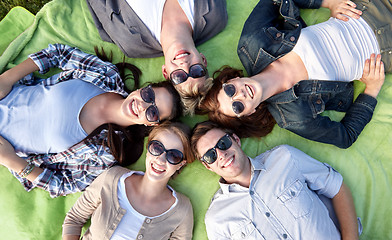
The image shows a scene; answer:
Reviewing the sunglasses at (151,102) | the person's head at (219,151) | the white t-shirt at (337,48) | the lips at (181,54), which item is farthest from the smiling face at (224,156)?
the white t-shirt at (337,48)

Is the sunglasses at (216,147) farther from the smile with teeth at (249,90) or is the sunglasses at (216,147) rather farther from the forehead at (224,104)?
the smile with teeth at (249,90)

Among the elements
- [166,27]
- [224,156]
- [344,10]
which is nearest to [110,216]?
[224,156]

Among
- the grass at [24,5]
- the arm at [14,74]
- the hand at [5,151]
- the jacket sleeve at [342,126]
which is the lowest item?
the jacket sleeve at [342,126]

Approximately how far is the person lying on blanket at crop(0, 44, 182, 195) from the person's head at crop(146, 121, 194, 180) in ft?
0.46

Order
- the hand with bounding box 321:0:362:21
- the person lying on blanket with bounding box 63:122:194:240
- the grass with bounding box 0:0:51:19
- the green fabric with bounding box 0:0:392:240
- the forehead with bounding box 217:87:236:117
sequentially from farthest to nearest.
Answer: the grass with bounding box 0:0:51:19
the green fabric with bounding box 0:0:392:240
the hand with bounding box 321:0:362:21
the person lying on blanket with bounding box 63:122:194:240
the forehead with bounding box 217:87:236:117

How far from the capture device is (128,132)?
3.44 metres

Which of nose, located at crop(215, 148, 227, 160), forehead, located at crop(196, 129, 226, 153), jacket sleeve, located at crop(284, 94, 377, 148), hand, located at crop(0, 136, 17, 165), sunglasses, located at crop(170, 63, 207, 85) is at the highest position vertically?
sunglasses, located at crop(170, 63, 207, 85)

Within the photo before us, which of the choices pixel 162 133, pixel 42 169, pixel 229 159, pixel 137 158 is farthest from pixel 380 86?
pixel 42 169

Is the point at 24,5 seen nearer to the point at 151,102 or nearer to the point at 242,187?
the point at 151,102

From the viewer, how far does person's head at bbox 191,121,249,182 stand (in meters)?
2.99

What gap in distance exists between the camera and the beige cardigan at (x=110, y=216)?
312cm

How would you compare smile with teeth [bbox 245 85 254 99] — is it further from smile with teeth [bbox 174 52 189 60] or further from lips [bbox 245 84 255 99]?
smile with teeth [bbox 174 52 189 60]

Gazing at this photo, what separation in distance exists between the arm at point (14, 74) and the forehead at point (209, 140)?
202cm

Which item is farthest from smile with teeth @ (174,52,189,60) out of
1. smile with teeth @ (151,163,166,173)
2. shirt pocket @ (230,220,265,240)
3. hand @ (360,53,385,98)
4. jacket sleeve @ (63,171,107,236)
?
hand @ (360,53,385,98)
